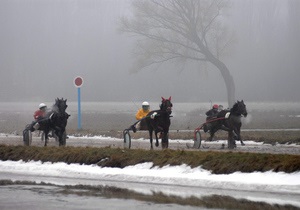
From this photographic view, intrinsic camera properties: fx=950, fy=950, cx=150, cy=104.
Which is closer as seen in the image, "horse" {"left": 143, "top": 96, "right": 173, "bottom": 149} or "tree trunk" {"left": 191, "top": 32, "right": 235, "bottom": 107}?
"horse" {"left": 143, "top": 96, "right": 173, "bottom": 149}

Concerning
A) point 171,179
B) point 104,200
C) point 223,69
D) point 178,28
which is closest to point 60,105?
point 171,179

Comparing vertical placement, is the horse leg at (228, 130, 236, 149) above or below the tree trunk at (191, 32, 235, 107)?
below

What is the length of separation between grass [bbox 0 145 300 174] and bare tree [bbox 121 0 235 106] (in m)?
47.9

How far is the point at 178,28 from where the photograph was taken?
7675 cm

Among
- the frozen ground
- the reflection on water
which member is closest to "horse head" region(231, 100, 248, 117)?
the frozen ground

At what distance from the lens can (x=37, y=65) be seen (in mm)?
173125

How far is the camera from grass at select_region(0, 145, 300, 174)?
65.1ft

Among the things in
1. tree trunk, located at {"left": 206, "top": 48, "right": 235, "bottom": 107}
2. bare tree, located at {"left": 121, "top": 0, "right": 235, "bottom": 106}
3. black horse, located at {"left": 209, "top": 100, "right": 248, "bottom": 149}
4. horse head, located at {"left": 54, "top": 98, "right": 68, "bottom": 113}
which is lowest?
black horse, located at {"left": 209, "top": 100, "right": 248, "bottom": 149}

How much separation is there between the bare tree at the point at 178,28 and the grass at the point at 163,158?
4794 cm

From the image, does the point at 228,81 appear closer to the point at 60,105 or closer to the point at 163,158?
the point at 60,105

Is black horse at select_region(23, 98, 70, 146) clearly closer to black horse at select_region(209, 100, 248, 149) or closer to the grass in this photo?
the grass

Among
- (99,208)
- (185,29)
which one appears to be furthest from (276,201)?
(185,29)

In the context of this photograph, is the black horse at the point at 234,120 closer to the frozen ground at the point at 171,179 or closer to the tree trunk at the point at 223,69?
the frozen ground at the point at 171,179

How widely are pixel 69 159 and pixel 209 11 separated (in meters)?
53.8
